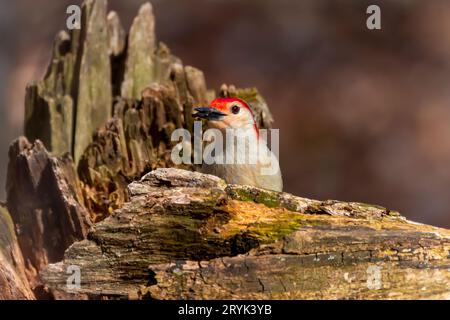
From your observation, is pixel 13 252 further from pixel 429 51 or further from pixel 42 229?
pixel 429 51

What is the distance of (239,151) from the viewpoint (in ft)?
20.9

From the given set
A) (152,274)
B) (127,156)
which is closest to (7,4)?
(127,156)

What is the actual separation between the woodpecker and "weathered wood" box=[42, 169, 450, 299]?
1.13 meters

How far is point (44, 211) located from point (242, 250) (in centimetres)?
201

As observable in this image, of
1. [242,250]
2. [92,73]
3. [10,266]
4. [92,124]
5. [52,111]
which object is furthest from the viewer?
[92,73]

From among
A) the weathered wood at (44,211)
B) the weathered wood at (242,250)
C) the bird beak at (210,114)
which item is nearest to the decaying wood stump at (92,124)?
the weathered wood at (44,211)

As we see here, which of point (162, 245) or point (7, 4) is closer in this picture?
point (162, 245)

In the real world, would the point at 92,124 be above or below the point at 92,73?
below

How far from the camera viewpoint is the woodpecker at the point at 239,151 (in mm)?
6277

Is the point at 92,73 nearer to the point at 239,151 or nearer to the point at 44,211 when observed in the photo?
the point at 44,211

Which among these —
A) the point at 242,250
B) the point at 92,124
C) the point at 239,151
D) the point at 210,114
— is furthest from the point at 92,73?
the point at 242,250

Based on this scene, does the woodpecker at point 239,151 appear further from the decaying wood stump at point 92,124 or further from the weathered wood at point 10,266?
the weathered wood at point 10,266

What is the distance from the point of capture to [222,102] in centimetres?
642

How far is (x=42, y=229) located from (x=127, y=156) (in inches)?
42.1
